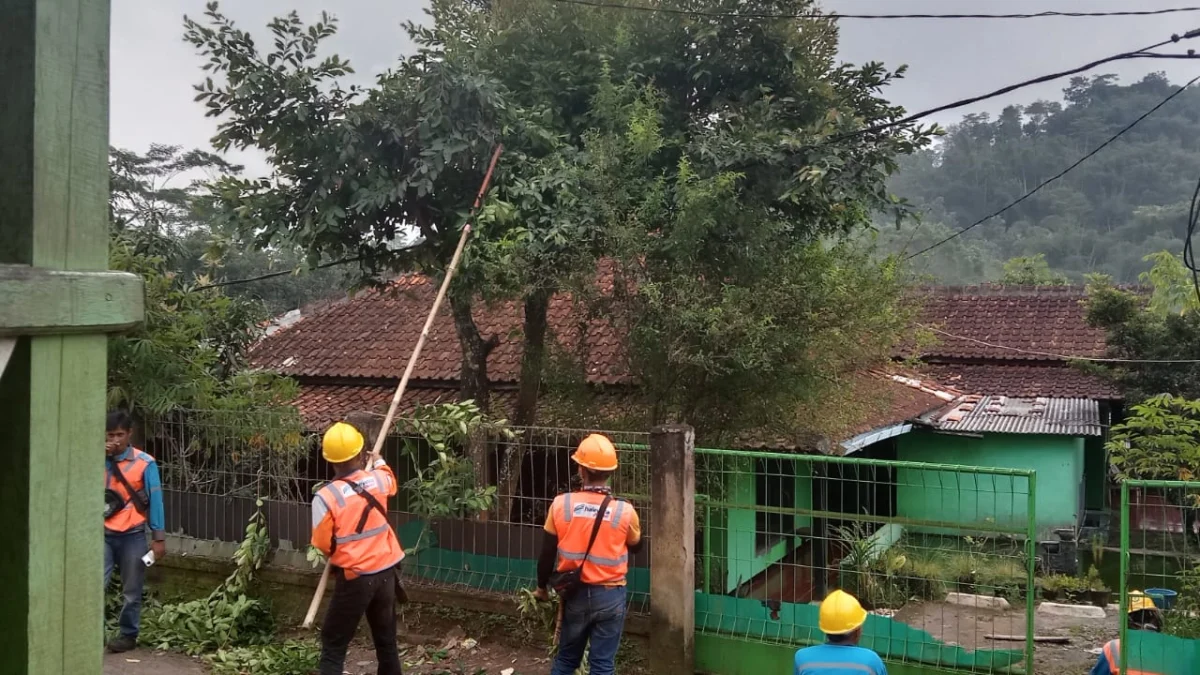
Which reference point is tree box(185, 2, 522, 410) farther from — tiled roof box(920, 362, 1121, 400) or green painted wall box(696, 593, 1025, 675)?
tiled roof box(920, 362, 1121, 400)

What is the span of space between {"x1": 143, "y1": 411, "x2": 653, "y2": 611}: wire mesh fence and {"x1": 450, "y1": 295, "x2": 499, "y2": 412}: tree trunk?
3.42 feet

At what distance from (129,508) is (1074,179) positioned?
54551 millimetres

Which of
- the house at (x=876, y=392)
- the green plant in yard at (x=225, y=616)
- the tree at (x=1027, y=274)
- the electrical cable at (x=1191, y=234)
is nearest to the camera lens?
the green plant in yard at (x=225, y=616)

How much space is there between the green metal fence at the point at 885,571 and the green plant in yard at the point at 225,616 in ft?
10.8

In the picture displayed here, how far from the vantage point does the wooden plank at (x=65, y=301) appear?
63.2 inches

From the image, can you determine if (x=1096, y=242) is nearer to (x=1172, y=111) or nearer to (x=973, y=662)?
(x=1172, y=111)

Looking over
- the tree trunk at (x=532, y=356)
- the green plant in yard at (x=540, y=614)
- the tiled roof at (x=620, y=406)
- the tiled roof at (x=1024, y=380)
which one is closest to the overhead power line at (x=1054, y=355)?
the tiled roof at (x=1024, y=380)

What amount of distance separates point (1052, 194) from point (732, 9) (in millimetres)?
47430

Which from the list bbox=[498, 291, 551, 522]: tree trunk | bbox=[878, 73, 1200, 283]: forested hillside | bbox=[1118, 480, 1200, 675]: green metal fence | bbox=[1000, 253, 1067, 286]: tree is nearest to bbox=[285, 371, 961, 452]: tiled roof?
bbox=[498, 291, 551, 522]: tree trunk

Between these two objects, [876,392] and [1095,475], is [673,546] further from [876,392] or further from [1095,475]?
[1095,475]

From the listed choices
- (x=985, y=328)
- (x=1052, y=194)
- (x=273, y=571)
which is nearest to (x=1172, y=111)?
(x=1052, y=194)

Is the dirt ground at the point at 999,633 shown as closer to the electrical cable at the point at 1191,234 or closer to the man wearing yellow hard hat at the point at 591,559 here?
the man wearing yellow hard hat at the point at 591,559

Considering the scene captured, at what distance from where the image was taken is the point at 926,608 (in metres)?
5.12

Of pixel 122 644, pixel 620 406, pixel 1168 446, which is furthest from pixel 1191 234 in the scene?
pixel 122 644
